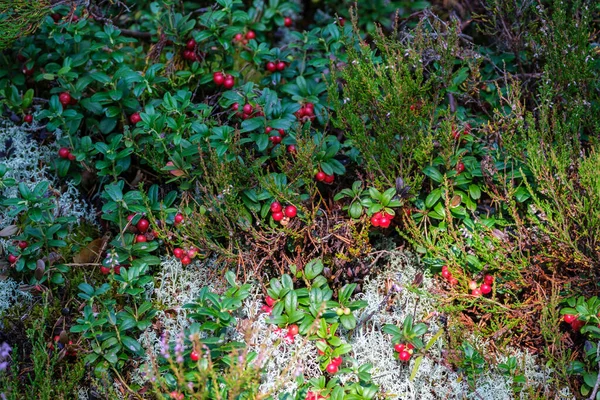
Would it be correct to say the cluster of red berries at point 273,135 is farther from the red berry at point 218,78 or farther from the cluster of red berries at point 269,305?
the cluster of red berries at point 269,305

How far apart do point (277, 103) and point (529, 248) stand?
4.55 feet

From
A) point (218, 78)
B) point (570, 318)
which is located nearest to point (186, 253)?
point (218, 78)

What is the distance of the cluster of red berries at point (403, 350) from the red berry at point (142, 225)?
4.22 feet

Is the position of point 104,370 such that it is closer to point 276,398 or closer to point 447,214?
point 276,398

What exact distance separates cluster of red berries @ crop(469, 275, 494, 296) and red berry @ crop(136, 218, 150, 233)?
59.9 inches

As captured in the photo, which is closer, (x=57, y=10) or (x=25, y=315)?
(x=25, y=315)

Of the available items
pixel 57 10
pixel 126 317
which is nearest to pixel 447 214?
pixel 126 317

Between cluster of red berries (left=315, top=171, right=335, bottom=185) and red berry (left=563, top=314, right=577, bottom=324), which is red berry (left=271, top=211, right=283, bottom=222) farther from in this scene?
red berry (left=563, top=314, right=577, bottom=324)

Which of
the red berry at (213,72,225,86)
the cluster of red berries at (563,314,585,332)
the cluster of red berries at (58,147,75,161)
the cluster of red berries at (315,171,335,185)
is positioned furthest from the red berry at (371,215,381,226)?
the cluster of red berries at (58,147,75,161)

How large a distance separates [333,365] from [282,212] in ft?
2.39

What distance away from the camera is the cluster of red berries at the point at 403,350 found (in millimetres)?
2631

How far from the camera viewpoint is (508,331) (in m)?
2.78

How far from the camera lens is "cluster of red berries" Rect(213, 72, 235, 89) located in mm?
3385

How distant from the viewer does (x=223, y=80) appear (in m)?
3.41
